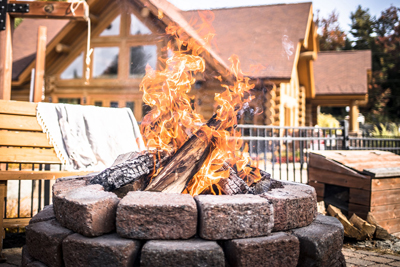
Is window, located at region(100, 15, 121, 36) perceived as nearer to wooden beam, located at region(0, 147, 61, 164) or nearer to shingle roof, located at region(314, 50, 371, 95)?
wooden beam, located at region(0, 147, 61, 164)

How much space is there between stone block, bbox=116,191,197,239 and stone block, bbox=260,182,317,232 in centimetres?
59

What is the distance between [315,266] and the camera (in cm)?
200

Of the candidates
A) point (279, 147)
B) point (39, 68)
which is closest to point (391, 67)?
point (279, 147)

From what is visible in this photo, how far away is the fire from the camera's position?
2652 millimetres

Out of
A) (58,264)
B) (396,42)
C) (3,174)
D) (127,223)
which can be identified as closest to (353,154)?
(127,223)

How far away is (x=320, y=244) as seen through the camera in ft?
6.56

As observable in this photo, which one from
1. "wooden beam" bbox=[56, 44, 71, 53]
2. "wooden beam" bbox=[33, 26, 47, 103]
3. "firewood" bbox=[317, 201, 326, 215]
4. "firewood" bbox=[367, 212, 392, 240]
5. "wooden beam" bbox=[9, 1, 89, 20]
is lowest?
"firewood" bbox=[367, 212, 392, 240]

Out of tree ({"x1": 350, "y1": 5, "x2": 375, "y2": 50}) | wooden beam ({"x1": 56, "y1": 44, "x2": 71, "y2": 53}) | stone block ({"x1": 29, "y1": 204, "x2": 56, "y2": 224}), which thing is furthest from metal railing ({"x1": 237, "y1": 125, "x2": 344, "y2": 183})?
tree ({"x1": 350, "y1": 5, "x2": 375, "y2": 50})

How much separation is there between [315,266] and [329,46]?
1290 inches

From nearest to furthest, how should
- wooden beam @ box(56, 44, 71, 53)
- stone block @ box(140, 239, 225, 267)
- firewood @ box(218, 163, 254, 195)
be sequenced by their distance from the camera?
stone block @ box(140, 239, 225, 267), firewood @ box(218, 163, 254, 195), wooden beam @ box(56, 44, 71, 53)

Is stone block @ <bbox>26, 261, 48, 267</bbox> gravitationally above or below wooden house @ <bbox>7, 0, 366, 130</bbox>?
below

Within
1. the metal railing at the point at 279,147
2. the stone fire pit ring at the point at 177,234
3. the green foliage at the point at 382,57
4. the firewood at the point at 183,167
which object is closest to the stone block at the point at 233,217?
the stone fire pit ring at the point at 177,234

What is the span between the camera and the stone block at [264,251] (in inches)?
72.8

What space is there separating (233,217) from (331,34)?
33.2m
